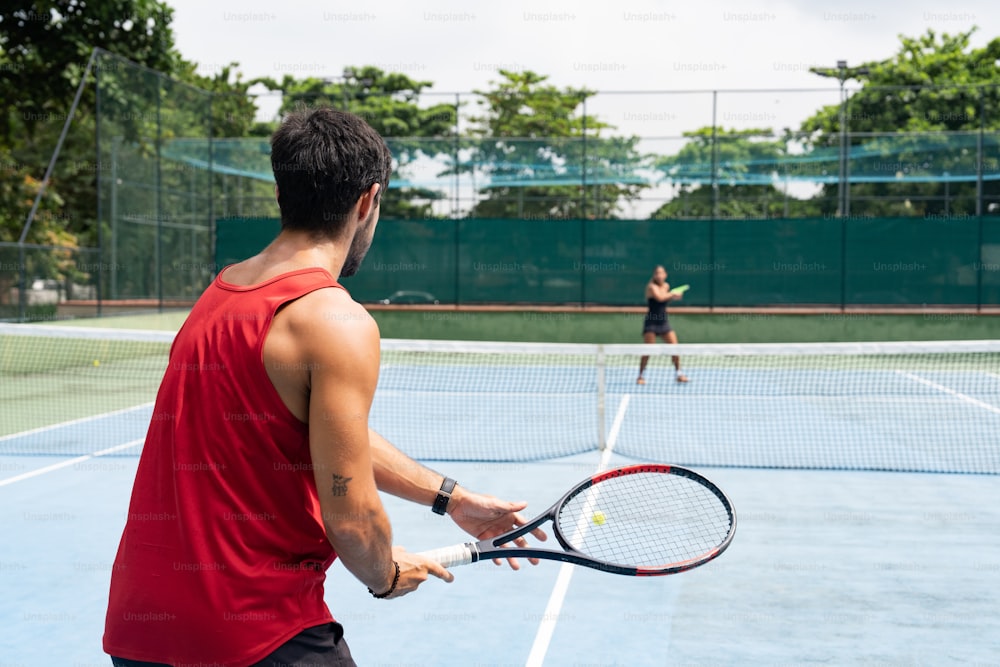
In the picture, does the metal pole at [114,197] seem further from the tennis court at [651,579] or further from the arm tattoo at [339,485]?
the arm tattoo at [339,485]

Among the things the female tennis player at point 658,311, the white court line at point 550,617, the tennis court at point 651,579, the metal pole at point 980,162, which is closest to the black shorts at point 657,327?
the female tennis player at point 658,311

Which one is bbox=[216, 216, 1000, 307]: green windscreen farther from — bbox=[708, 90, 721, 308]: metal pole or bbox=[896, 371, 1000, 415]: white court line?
Result: bbox=[896, 371, 1000, 415]: white court line

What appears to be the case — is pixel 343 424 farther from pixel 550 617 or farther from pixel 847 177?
pixel 847 177

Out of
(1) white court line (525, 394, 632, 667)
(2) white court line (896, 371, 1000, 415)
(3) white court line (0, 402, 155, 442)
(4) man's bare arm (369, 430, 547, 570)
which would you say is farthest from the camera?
(2) white court line (896, 371, 1000, 415)

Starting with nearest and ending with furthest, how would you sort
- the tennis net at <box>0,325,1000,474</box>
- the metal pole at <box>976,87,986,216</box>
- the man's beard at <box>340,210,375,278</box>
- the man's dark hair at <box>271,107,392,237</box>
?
the man's dark hair at <box>271,107,392,237</box> < the man's beard at <box>340,210,375,278</box> < the tennis net at <box>0,325,1000,474</box> < the metal pole at <box>976,87,986,216</box>

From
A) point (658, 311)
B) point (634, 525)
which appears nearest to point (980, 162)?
point (658, 311)

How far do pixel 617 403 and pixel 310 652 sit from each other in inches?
371

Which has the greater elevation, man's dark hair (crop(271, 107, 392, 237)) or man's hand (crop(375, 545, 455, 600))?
man's dark hair (crop(271, 107, 392, 237))

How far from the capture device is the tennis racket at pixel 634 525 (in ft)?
6.83

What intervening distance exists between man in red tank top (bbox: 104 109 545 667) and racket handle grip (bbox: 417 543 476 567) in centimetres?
30

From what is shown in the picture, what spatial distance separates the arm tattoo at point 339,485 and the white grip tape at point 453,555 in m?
0.44

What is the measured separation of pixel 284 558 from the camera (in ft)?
5.04

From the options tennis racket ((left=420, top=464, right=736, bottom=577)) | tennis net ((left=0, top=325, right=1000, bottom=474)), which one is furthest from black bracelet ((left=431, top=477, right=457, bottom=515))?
tennis net ((left=0, top=325, right=1000, bottom=474))

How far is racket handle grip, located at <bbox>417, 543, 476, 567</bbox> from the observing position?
6.20 ft
